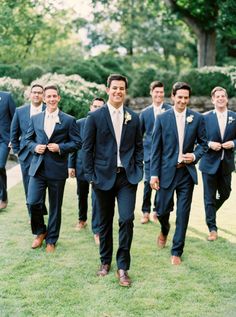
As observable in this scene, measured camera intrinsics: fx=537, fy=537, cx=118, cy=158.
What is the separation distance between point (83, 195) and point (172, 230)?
1.36m

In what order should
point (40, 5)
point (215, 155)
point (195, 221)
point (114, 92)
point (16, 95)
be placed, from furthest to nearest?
point (40, 5), point (16, 95), point (195, 221), point (215, 155), point (114, 92)

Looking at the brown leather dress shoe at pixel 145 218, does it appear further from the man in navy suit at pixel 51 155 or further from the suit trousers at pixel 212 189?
the man in navy suit at pixel 51 155

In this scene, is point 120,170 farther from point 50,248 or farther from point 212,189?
point 212,189

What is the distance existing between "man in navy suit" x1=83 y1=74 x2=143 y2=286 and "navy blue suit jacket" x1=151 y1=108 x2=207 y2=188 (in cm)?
66

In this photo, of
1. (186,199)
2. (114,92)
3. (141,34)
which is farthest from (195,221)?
(141,34)

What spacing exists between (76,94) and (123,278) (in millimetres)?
9254

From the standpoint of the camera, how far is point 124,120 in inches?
210

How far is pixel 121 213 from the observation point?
5.30m

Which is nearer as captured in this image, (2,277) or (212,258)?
(2,277)

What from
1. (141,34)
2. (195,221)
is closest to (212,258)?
(195,221)

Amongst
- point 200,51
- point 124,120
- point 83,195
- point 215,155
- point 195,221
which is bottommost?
point 195,221

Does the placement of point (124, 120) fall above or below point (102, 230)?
above

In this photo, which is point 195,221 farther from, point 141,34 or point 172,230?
point 141,34

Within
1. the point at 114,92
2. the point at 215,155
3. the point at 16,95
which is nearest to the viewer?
the point at 114,92
